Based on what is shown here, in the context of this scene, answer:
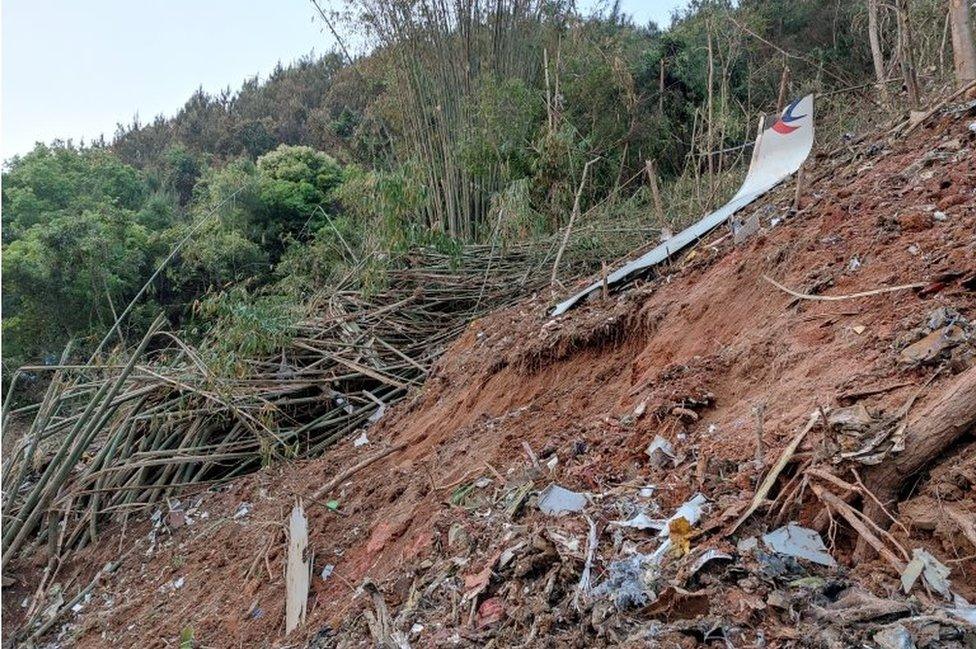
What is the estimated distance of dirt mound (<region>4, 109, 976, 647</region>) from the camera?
1447mm

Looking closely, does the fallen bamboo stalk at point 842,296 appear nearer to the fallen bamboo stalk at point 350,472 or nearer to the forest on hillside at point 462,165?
the forest on hillside at point 462,165

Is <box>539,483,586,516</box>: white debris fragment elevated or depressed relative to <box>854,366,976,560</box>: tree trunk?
depressed

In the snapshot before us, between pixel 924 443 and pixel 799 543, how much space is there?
327 millimetres

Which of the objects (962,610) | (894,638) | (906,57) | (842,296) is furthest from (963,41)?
(894,638)

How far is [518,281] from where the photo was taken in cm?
512

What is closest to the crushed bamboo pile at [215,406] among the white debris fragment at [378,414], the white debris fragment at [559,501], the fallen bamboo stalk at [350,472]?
the white debris fragment at [378,414]

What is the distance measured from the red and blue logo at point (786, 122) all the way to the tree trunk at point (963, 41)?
0.71 m

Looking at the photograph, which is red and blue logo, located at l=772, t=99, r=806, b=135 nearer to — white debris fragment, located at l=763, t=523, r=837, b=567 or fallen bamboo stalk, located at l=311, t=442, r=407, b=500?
fallen bamboo stalk, located at l=311, t=442, r=407, b=500

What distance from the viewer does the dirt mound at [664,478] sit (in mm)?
1447

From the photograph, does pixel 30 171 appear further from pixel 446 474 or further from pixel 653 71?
pixel 446 474

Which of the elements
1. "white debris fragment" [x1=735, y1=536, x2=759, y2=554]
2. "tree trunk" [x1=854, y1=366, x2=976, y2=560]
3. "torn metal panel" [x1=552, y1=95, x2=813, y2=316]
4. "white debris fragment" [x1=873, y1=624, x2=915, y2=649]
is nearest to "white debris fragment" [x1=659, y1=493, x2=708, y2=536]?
"white debris fragment" [x1=735, y1=536, x2=759, y2=554]

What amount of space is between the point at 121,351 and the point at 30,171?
8.21 metres

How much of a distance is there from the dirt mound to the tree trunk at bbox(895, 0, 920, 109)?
0.36 meters

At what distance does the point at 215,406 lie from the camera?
430 centimetres
